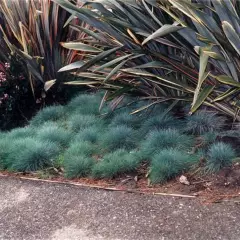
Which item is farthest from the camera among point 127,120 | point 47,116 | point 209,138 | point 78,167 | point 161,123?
point 47,116

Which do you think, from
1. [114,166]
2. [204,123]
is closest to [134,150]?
[114,166]

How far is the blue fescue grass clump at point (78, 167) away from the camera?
4590 mm

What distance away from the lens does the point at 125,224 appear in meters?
3.71

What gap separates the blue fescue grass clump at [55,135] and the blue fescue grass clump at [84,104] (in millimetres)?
628

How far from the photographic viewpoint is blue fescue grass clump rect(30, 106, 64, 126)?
617 centimetres

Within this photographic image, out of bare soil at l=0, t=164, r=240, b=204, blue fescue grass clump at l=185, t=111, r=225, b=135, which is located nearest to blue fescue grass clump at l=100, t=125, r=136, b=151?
bare soil at l=0, t=164, r=240, b=204

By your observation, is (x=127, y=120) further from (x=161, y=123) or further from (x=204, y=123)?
(x=204, y=123)

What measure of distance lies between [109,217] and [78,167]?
2.88 feet

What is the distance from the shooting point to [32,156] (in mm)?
4816

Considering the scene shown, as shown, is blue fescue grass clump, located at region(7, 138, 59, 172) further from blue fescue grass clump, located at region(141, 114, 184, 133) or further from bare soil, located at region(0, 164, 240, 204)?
blue fescue grass clump, located at region(141, 114, 184, 133)

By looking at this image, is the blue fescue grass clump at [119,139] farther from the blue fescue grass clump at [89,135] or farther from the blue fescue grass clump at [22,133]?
the blue fescue grass clump at [22,133]

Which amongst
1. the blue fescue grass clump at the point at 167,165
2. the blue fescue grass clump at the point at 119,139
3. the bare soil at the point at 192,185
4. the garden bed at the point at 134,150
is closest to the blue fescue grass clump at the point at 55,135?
the garden bed at the point at 134,150

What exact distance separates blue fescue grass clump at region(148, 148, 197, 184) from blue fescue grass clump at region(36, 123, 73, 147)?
128 cm

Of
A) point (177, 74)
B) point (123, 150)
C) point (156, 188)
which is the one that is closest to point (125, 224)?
point (156, 188)
